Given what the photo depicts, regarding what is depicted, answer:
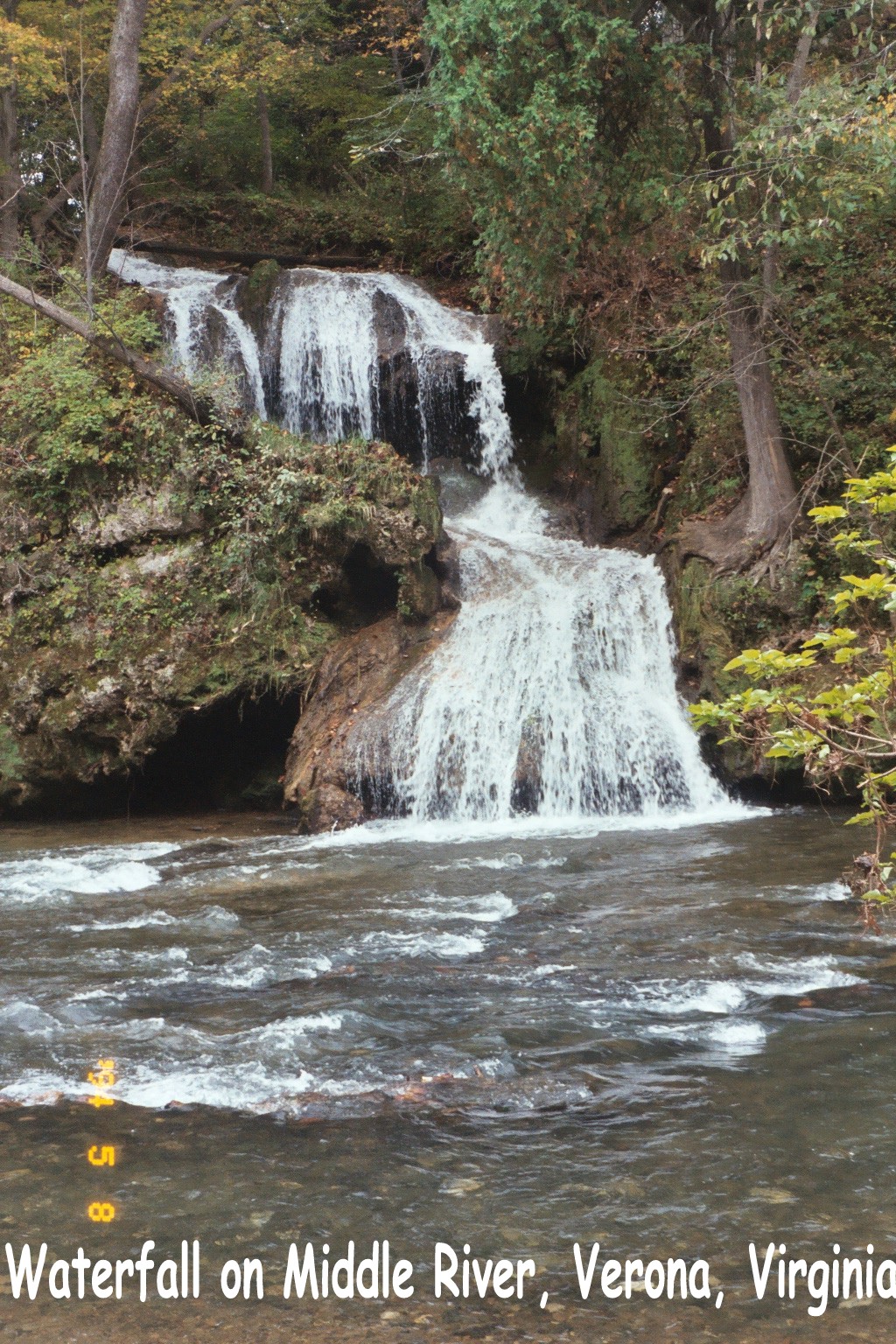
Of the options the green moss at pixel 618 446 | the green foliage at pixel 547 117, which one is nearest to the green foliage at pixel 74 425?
the green foliage at pixel 547 117

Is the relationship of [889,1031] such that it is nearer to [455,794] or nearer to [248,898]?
[248,898]

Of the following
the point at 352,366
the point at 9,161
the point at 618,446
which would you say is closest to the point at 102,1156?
the point at 618,446

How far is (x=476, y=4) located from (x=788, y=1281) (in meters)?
9.87

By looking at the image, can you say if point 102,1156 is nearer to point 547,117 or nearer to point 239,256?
point 547,117

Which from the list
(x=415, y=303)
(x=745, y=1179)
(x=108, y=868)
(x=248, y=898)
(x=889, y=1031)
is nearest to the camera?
(x=745, y=1179)

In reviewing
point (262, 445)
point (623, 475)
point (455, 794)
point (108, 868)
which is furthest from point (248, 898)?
point (623, 475)

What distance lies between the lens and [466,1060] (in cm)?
490

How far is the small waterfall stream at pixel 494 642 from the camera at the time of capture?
11.2 m

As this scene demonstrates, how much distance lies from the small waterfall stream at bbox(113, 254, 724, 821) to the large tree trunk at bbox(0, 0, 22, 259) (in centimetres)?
266

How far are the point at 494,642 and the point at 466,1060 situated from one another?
25.5ft

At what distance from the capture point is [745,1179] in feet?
12.4

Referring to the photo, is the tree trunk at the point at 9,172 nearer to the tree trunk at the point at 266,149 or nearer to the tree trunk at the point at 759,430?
the tree trunk at the point at 266,149

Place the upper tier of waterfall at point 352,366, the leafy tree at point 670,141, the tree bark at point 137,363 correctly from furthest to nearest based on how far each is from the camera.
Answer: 1. the upper tier of waterfall at point 352,366
2. the tree bark at point 137,363
3. the leafy tree at point 670,141

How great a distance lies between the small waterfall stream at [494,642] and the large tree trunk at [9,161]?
105 inches
